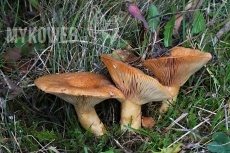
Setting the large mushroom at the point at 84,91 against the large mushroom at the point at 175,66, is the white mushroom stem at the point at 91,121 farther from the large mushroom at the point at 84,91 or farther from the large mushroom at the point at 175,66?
the large mushroom at the point at 175,66

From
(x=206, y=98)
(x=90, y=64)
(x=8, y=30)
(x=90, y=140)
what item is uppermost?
(x=8, y=30)

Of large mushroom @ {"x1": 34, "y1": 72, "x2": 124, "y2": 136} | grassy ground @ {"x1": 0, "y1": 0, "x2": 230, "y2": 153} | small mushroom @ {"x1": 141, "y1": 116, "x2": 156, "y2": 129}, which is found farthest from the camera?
small mushroom @ {"x1": 141, "y1": 116, "x2": 156, "y2": 129}

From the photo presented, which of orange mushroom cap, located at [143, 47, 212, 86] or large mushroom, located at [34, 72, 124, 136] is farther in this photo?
orange mushroom cap, located at [143, 47, 212, 86]

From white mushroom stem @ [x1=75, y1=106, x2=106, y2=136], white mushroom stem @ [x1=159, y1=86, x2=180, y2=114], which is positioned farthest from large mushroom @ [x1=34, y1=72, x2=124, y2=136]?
white mushroom stem @ [x1=159, y1=86, x2=180, y2=114]

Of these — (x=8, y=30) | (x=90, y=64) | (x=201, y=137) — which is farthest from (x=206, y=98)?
(x=8, y=30)

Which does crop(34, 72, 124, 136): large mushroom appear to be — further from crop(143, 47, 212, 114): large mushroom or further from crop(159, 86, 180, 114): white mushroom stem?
crop(159, 86, 180, 114): white mushroom stem

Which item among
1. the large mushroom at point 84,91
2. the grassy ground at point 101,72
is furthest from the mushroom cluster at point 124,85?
the grassy ground at point 101,72

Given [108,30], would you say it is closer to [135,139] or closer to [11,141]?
[135,139]

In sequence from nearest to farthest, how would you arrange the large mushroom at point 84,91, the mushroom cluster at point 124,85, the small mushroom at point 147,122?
the large mushroom at point 84,91
the mushroom cluster at point 124,85
the small mushroom at point 147,122
